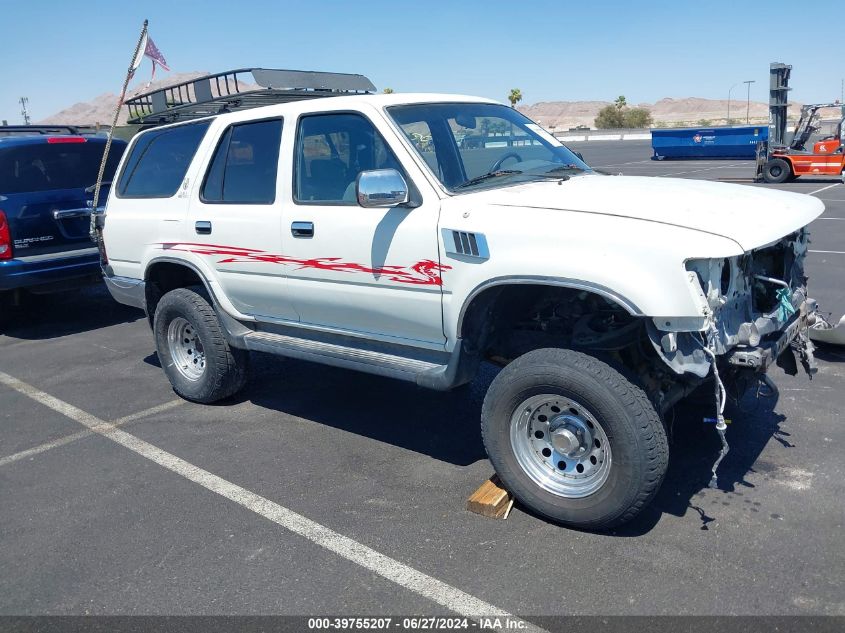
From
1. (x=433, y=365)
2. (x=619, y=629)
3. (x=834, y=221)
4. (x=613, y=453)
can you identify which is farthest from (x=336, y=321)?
(x=834, y=221)

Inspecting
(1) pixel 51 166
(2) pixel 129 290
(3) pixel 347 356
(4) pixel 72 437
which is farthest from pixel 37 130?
(3) pixel 347 356

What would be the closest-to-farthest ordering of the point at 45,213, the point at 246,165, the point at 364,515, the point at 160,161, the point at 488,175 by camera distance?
the point at 364,515 < the point at 488,175 < the point at 246,165 < the point at 160,161 < the point at 45,213

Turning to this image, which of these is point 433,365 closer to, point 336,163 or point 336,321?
point 336,321

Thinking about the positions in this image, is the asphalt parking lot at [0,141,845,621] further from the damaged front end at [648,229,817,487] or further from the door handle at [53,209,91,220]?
the door handle at [53,209,91,220]

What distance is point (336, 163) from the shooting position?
4.67m

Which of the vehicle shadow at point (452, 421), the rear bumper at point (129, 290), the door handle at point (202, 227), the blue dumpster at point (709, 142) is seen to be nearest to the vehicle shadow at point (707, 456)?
the vehicle shadow at point (452, 421)

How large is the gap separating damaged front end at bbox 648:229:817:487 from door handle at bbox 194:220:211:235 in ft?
10.4

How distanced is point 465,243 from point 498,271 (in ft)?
0.85

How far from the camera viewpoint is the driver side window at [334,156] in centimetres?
447

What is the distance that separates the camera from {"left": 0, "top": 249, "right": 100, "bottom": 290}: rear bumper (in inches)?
312

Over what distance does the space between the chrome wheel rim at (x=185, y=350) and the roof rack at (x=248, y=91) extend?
1.61 m

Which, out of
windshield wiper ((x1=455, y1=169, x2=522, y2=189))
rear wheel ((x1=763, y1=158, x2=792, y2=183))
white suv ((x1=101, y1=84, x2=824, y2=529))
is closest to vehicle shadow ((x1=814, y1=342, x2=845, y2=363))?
white suv ((x1=101, y1=84, x2=824, y2=529))

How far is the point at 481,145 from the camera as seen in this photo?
4.76 m

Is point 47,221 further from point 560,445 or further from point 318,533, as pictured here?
point 560,445
